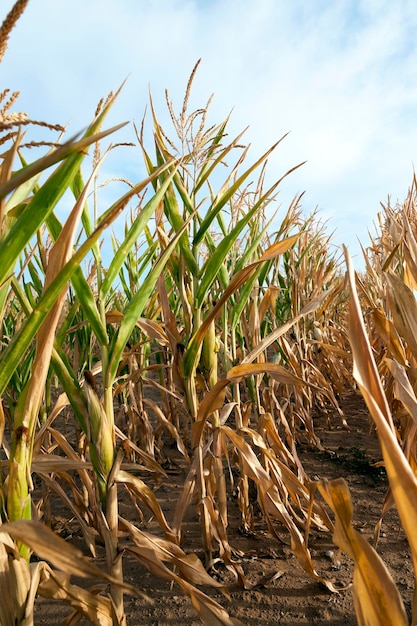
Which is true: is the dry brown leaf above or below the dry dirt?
above

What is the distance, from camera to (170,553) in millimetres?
969

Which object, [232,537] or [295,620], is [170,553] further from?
[232,537]

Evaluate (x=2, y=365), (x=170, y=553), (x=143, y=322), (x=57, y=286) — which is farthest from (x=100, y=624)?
(x=143, y=322)

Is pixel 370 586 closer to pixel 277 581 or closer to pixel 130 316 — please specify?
pixel 130 316

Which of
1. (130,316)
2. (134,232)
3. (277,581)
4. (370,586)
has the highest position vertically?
(134,232)

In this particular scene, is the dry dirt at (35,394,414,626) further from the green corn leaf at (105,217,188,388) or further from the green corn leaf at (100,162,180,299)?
the green corn leaf at (100,162,180,299)

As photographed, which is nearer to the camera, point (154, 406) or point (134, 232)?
point (134, 232)

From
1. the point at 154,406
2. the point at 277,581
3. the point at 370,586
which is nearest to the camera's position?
the point at 370,586

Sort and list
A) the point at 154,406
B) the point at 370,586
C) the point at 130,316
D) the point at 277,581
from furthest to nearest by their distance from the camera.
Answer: the point at 154,406
the point at 277,581
the point at 130,316
the point at 370,586

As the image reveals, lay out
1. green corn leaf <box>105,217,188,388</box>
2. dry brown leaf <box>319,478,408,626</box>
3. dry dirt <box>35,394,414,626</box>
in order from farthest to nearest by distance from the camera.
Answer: dry dirt <box>35,394,414,626</box> → green corn leaf <box>105,217,188,388</box> → dry brown leaf <box>319,478,408,626</box>

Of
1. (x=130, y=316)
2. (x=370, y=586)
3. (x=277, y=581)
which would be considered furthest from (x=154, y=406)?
(x=370, y=586)

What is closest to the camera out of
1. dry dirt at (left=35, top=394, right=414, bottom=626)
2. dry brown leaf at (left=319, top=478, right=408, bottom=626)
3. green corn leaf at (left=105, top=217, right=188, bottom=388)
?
dry brown leaf at (left=319, top=478, right=408, bottom=626)

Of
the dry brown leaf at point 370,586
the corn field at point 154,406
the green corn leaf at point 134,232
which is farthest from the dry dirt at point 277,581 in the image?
the green corn leaf at point 134,232

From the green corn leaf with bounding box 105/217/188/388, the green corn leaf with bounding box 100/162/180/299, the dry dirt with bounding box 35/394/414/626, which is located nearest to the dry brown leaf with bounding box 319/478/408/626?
the green corn leaf with bounding box 105/217/188/388
